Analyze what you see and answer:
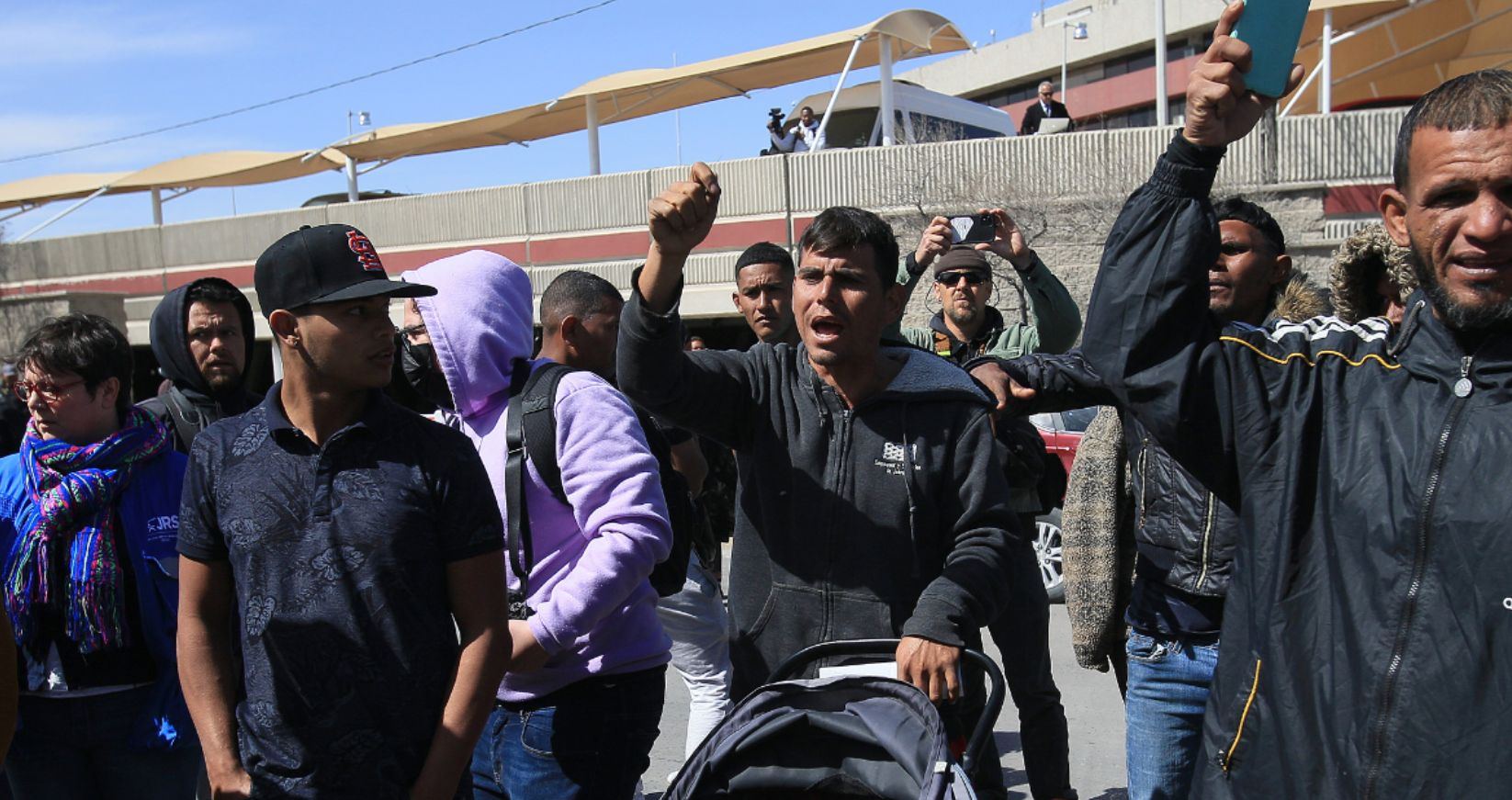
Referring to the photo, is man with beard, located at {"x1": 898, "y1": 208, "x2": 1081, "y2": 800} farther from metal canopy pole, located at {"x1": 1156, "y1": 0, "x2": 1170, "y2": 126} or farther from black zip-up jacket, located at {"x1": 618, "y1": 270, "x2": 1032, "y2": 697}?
metal canopy pole, located at {"x1": 1156, "y1": 0, "x2": 1170, "y2": 126}

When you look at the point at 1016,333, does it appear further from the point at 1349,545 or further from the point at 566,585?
the point at 1349,545

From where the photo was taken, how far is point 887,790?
224cm

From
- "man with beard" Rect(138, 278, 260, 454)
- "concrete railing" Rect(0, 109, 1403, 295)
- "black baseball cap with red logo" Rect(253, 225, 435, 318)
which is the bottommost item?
"man with beard" Rect(138, 278, 260, 454)

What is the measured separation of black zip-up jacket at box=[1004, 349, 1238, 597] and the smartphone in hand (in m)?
0.96

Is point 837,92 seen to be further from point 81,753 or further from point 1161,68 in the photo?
point 81,753

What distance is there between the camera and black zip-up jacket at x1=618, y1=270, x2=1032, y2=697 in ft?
9.22

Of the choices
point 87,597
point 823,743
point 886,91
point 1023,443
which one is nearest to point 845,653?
point 823,743

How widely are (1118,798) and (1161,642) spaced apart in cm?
184

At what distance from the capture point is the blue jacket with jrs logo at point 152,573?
3211 millimetres

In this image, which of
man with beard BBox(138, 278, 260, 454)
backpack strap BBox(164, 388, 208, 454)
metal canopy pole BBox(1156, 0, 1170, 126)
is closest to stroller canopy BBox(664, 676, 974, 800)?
backpack strap BBox(164, 388, 208, 454)

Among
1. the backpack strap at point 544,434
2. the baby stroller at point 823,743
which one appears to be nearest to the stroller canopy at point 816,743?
the baby stroller at point 823,743

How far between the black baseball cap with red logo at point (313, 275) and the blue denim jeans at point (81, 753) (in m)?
1.52

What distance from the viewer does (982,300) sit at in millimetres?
5297

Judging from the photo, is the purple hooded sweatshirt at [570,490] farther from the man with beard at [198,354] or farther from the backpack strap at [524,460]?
the man with beard at [198,354]
